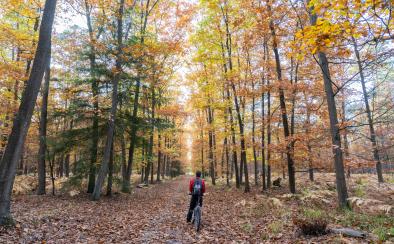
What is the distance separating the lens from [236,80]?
16812 millimetres

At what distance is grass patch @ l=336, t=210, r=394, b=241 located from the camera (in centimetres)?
595

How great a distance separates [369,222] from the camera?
7.03m

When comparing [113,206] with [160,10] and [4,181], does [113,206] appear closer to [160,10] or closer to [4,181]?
[4,181]

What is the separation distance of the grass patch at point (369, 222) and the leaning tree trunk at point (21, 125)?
390 inches

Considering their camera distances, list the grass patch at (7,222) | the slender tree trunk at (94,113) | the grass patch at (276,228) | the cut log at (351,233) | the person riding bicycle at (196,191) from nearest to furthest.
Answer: the cut log at (351,233), the grass patch at (7,222), the grass patch at (276,228), the person riding bicycle at (196,191), the slender tree trunk at (94,113)

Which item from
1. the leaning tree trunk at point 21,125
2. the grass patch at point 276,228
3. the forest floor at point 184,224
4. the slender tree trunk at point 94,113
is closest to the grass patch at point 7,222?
the leaning tree trunk at point 21,125

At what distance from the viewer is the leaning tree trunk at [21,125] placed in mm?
6988

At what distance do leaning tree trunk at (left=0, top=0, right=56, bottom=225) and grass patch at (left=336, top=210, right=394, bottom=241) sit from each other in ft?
32.5

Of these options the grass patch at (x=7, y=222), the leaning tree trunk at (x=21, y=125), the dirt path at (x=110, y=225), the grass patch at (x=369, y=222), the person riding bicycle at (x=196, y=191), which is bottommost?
the dirt path at (x=110, y=225)

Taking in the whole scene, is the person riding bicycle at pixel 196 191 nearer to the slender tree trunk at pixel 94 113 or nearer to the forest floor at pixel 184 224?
the forest floor at pixel 184 224

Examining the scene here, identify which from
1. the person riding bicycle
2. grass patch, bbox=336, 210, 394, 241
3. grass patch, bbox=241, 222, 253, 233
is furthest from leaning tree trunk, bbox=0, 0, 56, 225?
grass patch, bbox=336, 210, 394, 241

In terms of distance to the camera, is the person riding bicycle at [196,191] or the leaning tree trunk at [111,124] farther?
the leaning tree trunk at [111,124]

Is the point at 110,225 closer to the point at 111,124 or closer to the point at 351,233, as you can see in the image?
the point at 111,124

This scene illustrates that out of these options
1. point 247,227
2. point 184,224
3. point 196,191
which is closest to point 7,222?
point 184,224
